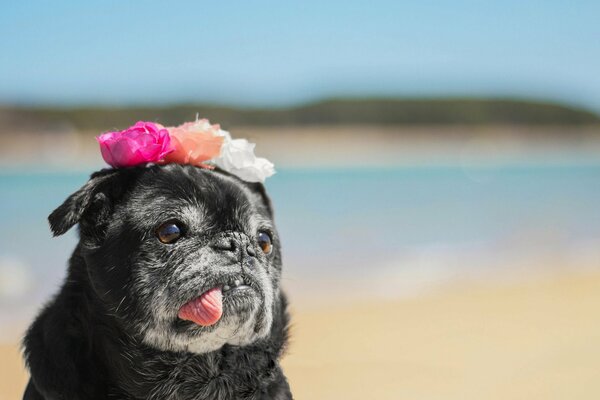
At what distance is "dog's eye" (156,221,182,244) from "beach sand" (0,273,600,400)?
1923mm

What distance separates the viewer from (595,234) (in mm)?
12484

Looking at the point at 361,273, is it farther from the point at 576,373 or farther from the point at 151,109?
the point at 151,109

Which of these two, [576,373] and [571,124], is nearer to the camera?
[576,373]

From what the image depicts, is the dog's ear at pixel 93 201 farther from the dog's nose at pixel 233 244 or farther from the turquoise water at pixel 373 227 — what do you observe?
the turquoise water at pixel 373 227

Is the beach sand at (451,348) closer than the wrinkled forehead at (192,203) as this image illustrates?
No

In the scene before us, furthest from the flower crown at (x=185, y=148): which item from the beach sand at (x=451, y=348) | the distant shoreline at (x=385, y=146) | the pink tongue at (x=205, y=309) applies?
the distant shoreline at (x=385, y=146)

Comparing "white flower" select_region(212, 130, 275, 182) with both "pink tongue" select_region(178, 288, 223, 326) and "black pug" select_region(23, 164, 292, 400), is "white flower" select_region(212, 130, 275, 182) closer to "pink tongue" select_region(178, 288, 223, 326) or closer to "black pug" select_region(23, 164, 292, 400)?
"black pug" select_region(23, 164, 292, 400)

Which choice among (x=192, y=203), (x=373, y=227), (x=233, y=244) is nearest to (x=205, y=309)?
(x=233, y=244)

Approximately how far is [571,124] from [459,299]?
61783 mm

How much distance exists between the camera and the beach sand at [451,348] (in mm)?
5250

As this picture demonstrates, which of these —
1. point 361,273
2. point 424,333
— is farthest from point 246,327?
point 361,273

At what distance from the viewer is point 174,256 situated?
2658 mm

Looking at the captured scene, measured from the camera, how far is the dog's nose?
269 cm

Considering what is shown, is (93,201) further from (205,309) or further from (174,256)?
(205,309)
